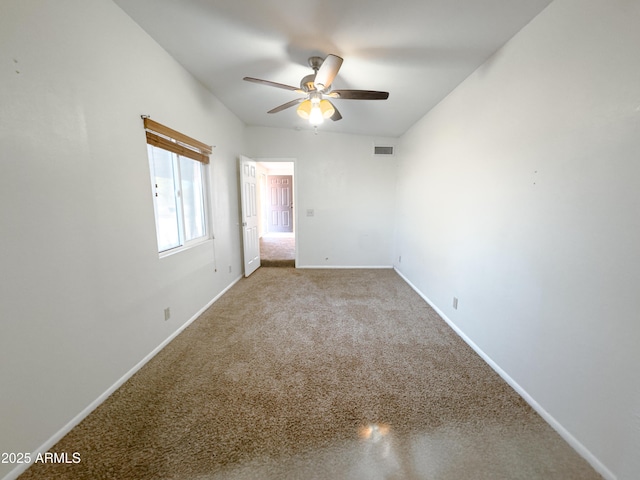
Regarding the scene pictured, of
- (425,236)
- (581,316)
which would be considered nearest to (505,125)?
(581,316)

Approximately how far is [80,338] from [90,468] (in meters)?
0.66

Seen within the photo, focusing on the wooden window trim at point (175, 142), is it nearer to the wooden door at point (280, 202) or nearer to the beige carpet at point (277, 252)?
the beige carpet at point (277, 252)

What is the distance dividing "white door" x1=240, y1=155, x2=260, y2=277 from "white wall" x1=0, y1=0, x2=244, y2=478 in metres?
1.67

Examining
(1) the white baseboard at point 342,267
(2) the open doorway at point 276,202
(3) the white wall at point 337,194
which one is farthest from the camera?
Answer: (2) the open doorway at point 276,202

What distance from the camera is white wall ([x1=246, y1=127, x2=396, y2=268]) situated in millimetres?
4254

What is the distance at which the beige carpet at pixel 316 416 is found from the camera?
118 cm

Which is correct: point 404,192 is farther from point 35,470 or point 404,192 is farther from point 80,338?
point 35,470

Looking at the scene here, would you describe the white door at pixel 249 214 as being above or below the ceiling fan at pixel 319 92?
below

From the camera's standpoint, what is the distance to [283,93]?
2.77 metres

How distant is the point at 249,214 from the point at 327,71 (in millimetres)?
2709

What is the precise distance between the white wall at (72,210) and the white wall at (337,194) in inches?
90.1

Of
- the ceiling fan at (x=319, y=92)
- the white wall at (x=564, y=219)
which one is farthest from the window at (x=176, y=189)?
the white wall at (x=564, y=219)

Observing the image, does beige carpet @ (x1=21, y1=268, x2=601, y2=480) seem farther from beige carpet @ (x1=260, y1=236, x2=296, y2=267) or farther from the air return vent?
the air return vent

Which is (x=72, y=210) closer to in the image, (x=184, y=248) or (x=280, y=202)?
(x=184, y=248)
